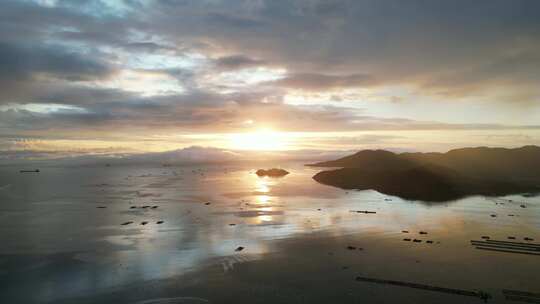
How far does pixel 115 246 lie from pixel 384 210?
65.4 meters

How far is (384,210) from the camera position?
88875 mm

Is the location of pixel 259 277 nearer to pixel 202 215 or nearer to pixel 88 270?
pixel 88 270

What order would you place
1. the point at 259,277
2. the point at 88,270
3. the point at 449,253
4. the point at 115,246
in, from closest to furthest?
1. the point at 259,277
2. the point at 88,270
3. the point at 449,253
4. the point at 115,246

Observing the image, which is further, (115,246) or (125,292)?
(115,246)

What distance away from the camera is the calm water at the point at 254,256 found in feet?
113

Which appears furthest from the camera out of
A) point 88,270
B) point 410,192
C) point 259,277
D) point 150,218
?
point 410,192

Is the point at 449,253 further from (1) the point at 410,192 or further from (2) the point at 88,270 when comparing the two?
(1) the point at 410,192

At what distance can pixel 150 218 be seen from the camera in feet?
258

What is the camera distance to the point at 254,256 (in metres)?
46.5

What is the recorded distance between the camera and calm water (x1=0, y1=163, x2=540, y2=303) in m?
34.5

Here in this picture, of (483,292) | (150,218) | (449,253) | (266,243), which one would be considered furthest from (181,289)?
(150,218)

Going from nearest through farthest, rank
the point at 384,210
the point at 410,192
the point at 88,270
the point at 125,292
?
the point at 125,292 < the point at 88,270 < the point at 384,210 < the point at 410,192

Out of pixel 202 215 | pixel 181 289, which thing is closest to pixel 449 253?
pixel 181 289

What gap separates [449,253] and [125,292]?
42793 mm
